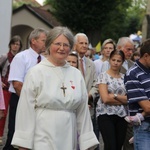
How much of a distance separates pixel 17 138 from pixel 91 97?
110 inches

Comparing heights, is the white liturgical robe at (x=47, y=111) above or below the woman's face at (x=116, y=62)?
below

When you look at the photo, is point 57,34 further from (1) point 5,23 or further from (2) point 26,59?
(1) point 5,23

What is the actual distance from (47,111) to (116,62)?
276cm

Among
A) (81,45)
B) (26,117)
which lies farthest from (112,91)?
(26,117)

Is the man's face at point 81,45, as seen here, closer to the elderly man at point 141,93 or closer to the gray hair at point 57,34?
the elderly man at point 141,93

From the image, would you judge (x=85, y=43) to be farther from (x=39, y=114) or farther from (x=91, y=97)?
(x=39, y=114)

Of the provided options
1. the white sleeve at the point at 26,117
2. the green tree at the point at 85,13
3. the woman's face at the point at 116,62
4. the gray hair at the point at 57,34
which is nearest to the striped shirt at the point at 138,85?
the gray hair at the point at 57,34

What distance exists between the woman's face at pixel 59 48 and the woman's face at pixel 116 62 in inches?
96.9

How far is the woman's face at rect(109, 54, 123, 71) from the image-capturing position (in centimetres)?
749

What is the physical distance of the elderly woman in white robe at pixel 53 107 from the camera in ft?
16.1

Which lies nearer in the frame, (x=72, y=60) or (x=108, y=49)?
(x=72, y=60)

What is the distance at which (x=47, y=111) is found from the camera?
16.2 feet

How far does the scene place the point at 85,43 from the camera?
7883 mm

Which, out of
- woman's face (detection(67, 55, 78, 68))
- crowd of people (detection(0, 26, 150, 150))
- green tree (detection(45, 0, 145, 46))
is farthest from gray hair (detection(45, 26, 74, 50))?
green tree (detection(45, 0, 145, 46))
